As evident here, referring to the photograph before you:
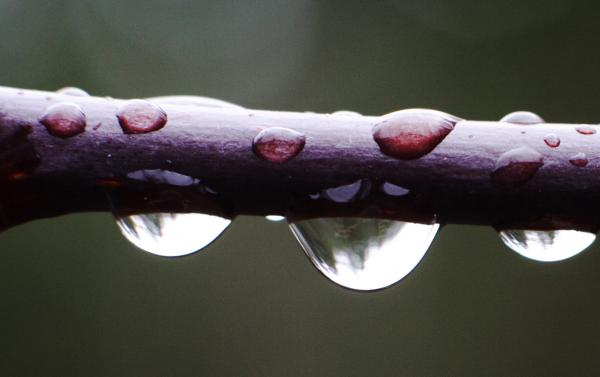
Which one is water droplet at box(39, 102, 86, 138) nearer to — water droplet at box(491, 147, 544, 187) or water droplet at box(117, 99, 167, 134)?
water droplet at box(117, 99, 167, 134)

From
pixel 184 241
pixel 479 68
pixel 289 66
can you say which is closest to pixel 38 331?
pixel 289 66

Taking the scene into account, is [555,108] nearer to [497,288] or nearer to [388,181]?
[497,288]

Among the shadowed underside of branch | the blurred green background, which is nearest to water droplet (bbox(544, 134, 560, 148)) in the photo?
the shadowed underside of branch

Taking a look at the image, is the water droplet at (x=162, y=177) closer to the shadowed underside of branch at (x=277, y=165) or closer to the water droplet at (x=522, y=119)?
the shadowed underside of branch at (x=277, y=165)

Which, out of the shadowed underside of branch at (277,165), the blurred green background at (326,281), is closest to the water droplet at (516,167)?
the shadowed underside of branch at (277,165)

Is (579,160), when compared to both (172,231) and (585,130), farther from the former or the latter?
(172,231)

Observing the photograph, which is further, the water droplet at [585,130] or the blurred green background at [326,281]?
the blurred green background at [326,281]

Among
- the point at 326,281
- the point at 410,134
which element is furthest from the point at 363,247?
the point at 326,281

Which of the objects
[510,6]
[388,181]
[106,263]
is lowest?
[388,181]
